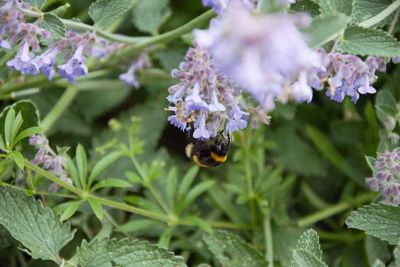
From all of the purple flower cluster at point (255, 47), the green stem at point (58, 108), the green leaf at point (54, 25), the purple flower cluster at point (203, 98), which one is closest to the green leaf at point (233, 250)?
the purple flower cluster at point (203, 98)

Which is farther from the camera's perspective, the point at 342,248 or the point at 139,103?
the point at 139,103

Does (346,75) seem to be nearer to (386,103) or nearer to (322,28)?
(322,28)

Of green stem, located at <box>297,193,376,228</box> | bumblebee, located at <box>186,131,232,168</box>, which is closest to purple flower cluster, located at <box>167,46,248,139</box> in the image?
bumblebee, located at <box>186,131,232,168</box>

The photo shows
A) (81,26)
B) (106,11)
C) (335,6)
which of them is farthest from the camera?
(106,11)

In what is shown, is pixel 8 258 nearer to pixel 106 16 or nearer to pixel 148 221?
pixel 148 221

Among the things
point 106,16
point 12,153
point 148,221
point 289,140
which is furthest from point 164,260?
point 289,140

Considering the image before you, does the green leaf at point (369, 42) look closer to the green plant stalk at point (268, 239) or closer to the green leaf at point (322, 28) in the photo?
the green leaf at point (322, 28)

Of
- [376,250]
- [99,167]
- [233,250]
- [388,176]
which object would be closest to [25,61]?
[99,167]
